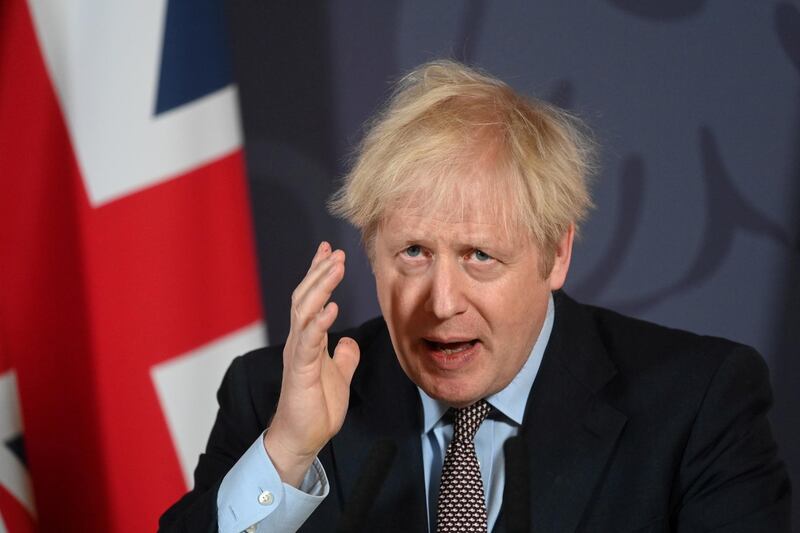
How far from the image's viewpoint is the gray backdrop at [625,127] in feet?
9.61

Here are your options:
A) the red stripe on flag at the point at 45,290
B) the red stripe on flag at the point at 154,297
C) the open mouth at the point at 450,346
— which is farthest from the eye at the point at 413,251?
the red stripe on flag at the point at 45,290

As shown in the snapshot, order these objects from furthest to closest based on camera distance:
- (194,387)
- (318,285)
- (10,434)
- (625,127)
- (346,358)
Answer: (625,127)
(194,387)
(10,434)
(346,358)
(318,285)

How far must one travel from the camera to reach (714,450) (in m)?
1.94

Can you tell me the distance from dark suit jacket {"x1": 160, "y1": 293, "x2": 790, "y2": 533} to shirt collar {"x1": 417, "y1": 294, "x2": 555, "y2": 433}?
0.05 feet

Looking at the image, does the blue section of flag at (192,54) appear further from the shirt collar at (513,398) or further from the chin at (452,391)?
the chin at (452,391)

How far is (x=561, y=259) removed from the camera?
6.70 ft

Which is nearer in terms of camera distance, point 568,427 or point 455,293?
point 455,293

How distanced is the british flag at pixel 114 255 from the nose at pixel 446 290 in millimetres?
1075

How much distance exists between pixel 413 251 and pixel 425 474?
1.40 ft

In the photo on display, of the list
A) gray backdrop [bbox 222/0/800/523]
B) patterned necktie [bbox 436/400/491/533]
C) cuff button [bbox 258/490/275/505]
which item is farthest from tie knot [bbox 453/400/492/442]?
gray backdrop [bbox 222/0/800/523]

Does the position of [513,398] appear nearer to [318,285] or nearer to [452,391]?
[452,391]

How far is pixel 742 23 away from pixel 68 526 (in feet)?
6.83

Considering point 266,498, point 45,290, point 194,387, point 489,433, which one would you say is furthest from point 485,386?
point 45,290

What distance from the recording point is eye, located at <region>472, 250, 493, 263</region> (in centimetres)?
186
